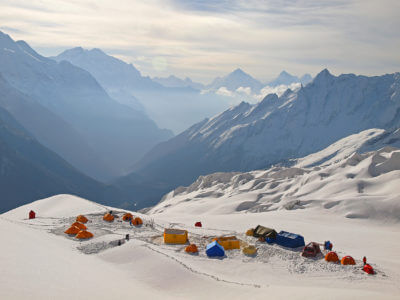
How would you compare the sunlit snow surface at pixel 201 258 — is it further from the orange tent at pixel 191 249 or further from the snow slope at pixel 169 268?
the orange tent at pixel 191 249

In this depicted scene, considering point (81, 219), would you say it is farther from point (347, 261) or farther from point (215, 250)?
point (347, 261)

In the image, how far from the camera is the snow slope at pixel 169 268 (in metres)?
27.1

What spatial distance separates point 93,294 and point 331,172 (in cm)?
8999

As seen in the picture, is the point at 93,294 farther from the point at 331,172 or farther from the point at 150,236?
the point at 331,172

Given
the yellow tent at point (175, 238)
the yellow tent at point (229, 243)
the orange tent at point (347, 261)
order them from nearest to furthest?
the orange tent at point (347, 261)
the yellow tent at point (229, 243)
the yellow tent at point (175, 238)

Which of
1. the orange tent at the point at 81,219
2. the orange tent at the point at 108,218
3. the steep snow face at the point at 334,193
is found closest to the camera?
the orange tent at the point at 81,219

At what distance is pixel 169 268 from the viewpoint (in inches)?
1396

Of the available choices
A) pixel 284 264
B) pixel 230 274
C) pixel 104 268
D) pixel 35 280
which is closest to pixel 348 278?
pixel 284 264

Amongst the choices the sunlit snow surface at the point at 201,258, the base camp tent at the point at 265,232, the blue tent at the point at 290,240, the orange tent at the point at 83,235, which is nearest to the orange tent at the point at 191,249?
the sunlit snow surface at the point at 201,258

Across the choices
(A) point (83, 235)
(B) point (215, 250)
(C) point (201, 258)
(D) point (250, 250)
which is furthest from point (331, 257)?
(A) point (83, 235)

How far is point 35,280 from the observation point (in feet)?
85.9

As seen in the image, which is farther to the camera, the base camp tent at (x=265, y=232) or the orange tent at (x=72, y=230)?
the orange tent at (x=72, y=230)

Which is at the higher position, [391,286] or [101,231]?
[101,231]

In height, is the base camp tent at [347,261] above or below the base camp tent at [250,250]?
below
